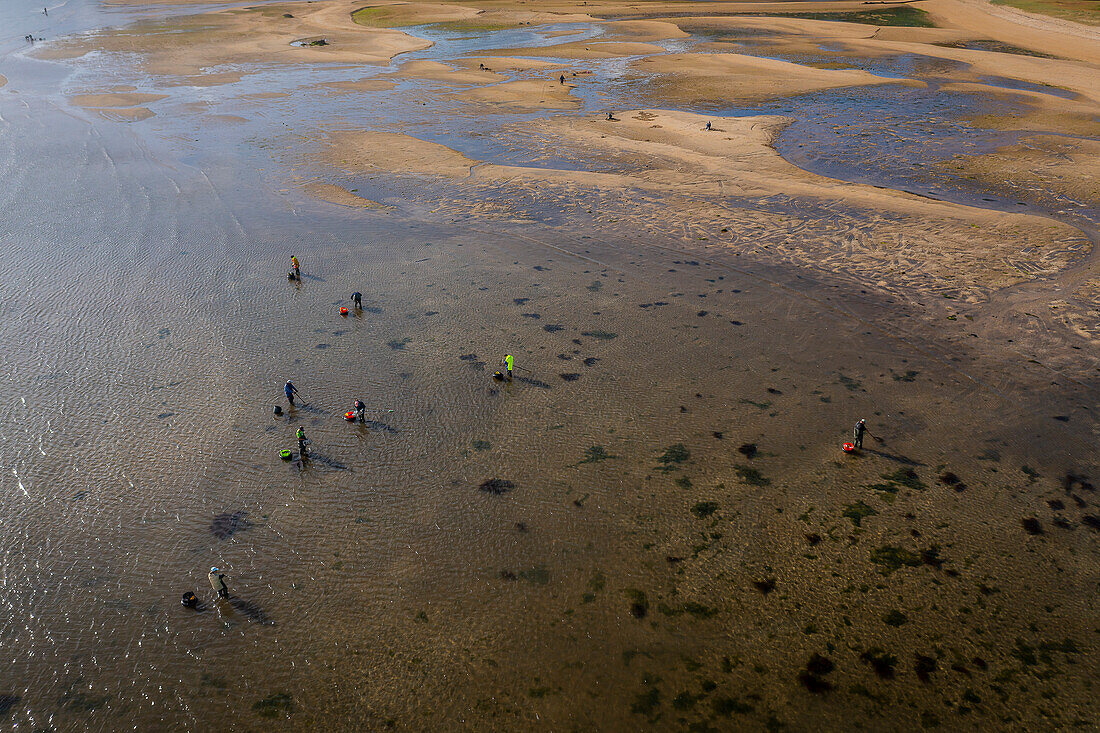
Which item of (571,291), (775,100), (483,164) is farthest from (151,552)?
(775,100)

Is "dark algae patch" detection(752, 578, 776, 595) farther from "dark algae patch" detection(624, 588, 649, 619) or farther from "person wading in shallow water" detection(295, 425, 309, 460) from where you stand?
"person wading in shallow water" detection(295, 425, 309, 460)

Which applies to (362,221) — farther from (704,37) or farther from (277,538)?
(704,37)

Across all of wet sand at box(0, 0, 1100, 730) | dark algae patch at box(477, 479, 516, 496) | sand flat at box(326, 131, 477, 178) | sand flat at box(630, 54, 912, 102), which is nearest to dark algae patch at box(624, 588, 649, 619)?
wet sand at box(0, 0, 1100, 730)

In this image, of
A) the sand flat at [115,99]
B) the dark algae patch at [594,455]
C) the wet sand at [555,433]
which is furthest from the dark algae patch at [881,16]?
the dark algae patch at [594,455]

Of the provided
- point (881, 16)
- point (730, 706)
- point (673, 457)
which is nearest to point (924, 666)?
point (730, 706)

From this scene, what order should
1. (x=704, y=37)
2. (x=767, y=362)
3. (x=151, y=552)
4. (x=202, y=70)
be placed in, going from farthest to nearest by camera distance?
1. (x=704, y=37)
2. (x=202, y=70)
3. (x=767, y=362)
4. (x=151, y=552)

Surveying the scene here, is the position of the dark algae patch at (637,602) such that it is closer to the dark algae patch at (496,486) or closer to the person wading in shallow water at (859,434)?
the dark algae patch at (496,486)
